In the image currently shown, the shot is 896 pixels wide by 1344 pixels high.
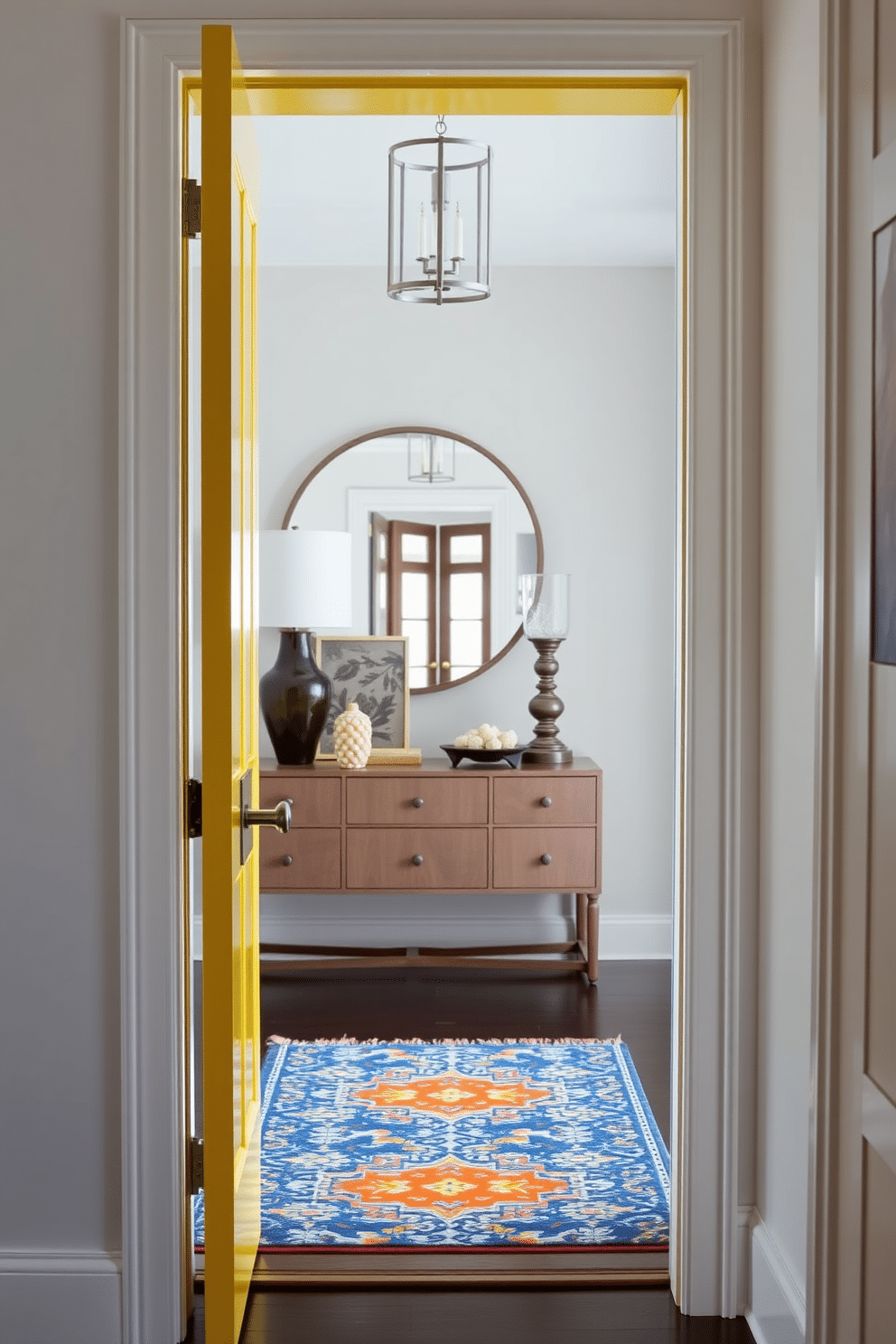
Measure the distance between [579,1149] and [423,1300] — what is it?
0.77 m

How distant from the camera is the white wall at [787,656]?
6.23 feet

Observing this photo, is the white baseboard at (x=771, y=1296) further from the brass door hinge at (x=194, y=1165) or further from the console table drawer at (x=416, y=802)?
the console table drawer at (x=416, y=802)

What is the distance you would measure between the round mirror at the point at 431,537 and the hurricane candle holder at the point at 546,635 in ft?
0.84

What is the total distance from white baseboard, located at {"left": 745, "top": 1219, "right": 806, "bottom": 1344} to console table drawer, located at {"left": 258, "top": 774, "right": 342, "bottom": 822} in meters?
2.37

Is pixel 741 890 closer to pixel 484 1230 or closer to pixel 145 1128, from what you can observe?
pixel 484 1230

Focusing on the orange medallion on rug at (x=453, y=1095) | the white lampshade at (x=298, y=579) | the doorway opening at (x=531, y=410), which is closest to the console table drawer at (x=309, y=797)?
the white lampshade at (x=298, y=579)

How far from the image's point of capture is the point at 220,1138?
1758 mm

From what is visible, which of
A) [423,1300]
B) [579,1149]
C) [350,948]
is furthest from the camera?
[350,948]

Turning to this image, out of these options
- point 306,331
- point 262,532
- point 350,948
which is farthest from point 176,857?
point 306,331

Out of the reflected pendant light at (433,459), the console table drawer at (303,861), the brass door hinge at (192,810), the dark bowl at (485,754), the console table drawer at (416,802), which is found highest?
the reflected pendant light at (433,459)

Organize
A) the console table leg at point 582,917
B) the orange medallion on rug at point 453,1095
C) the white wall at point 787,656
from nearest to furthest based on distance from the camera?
the white wall at point 787,656 < the orange medallion on rug at point 453,1095 < the console table leg at point 582,917

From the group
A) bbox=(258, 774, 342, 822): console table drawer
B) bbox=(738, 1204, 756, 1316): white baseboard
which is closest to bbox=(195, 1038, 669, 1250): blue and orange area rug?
bbox=(738, 1204, 756, 1316): white baseboard

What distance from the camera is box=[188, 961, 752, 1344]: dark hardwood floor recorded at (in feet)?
7.23

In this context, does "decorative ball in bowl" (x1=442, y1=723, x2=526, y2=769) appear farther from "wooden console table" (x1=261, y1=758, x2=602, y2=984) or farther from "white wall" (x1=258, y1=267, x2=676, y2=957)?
"white wall" (x1=258, y1=267, x2=676, y2=957)
